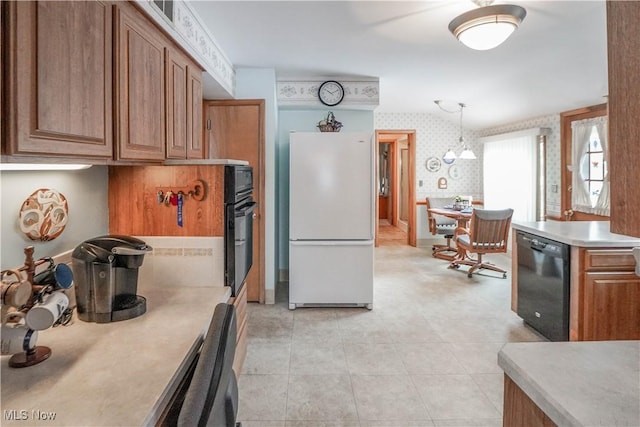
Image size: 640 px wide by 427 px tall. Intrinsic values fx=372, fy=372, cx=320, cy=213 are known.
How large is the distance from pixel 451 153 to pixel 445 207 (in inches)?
38.1

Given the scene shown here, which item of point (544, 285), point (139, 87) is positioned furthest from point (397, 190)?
point (139, 87)

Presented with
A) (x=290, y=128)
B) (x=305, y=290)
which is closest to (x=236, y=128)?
(x=290, y=128)

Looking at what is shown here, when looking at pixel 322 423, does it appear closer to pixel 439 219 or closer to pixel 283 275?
pixel 283 275

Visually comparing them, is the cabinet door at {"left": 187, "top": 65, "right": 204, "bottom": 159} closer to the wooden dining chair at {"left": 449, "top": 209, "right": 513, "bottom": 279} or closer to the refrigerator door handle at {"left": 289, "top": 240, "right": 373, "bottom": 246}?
the refrigerator door handle at {"left": 289, "top": 240, "right": 373, "bottom": 246}

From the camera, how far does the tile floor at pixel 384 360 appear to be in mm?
A: 2100

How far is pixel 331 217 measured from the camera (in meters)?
3.72

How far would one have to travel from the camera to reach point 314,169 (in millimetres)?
3703

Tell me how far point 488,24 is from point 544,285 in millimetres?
1991

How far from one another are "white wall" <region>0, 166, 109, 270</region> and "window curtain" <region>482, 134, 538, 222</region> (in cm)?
544

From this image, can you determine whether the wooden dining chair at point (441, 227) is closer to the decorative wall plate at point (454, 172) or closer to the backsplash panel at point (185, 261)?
the decorative wall plate at point (454, 172)

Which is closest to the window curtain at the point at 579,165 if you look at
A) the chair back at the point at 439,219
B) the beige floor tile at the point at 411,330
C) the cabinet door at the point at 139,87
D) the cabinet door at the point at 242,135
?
the chair back at the point at 439,219

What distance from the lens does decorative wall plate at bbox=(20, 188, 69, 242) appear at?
1.31m

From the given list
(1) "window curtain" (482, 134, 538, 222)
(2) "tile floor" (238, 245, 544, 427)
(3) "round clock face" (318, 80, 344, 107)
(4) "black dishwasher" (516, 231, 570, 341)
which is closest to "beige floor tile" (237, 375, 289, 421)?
(2) "tile floor" (238, 245, 544, 427)

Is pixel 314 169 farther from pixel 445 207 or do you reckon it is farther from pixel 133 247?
pixel 445 207
